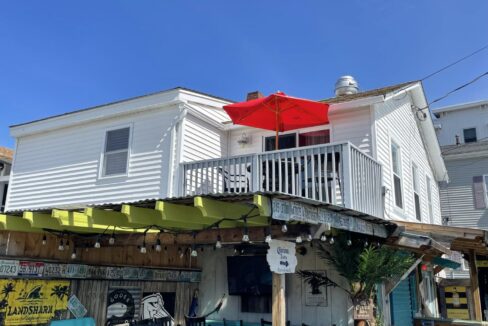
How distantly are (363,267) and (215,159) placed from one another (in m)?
3.46

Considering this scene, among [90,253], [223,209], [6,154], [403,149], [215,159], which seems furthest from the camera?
[6,154]

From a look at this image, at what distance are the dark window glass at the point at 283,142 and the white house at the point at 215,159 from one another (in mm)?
24

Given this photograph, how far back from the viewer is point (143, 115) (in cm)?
1034

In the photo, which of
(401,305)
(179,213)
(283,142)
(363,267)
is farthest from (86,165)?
(401,305)

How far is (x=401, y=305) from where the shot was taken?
939 cm

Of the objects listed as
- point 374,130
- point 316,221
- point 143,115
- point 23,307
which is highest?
point 143,115

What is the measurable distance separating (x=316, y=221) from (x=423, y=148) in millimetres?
10058

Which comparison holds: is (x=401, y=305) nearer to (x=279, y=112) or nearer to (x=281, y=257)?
(x=279, y=112)

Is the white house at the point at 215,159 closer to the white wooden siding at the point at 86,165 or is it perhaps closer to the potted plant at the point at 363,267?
the white wooden siding at the point at 86,165

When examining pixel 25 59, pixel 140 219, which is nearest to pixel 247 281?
pixel 140 219

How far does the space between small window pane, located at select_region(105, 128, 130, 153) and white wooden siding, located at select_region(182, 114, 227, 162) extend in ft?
5.04

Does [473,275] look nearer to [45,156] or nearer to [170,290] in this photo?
[170,290]

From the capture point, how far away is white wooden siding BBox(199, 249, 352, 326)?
7590 millimetres

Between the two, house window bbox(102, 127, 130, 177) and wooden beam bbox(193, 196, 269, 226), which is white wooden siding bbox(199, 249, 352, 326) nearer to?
wooden beam bbox(193, 196, 269, 226)
